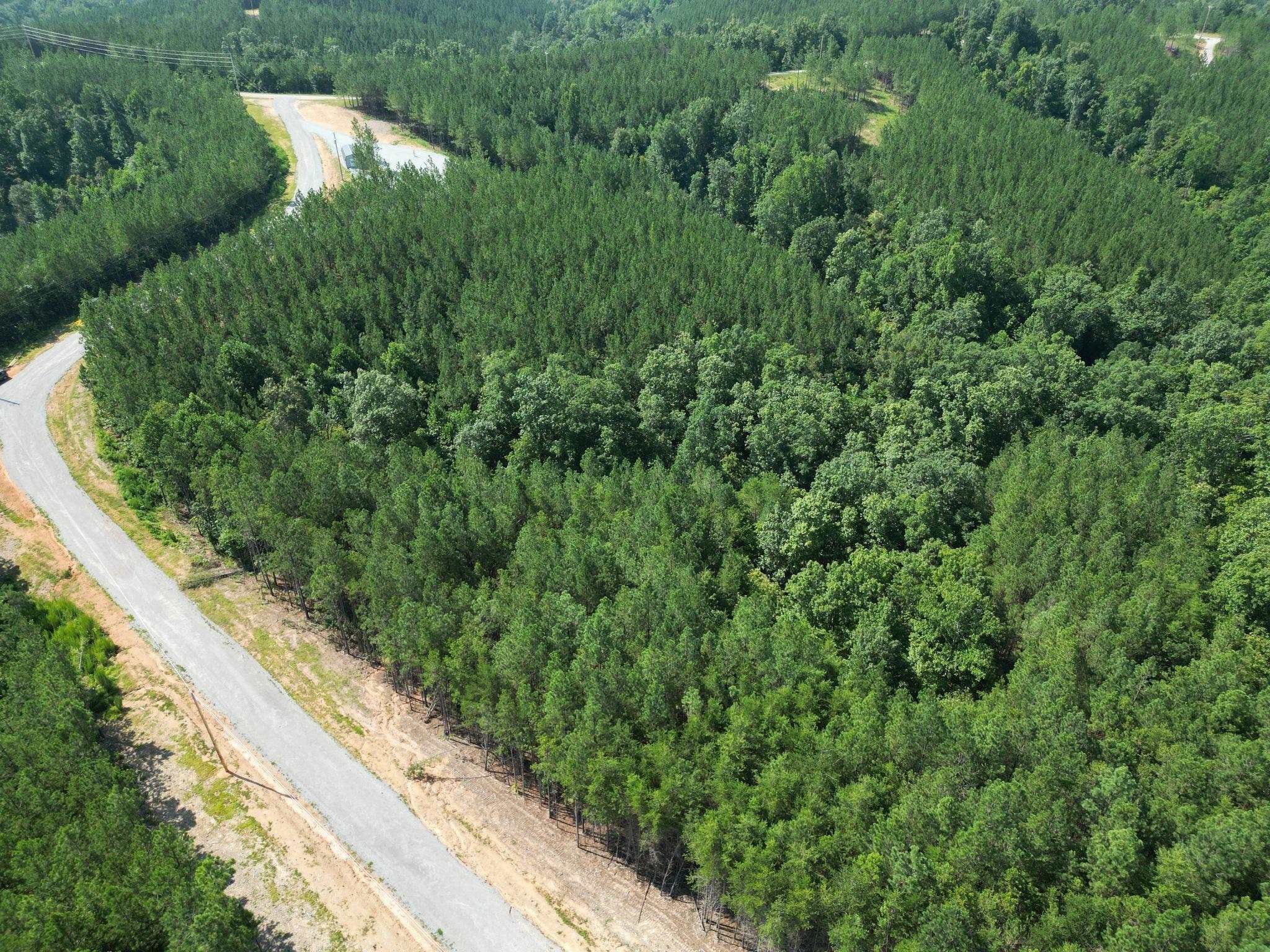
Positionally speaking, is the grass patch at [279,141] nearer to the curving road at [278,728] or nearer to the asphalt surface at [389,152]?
the asphalt surface at [389,152]

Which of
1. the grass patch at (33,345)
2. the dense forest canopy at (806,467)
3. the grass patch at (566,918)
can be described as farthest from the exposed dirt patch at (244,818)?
the grass patch at (33,345)

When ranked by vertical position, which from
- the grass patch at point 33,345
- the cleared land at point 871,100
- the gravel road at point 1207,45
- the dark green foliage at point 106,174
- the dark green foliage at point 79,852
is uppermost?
the gravel road at point 1207,45

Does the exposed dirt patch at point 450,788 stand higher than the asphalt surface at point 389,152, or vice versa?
the asphalt surface at point 389,152

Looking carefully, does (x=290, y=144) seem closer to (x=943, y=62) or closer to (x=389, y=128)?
(x=389, y=128)

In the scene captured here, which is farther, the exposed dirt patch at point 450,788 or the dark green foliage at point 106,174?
the dark green foliage at point 106,174

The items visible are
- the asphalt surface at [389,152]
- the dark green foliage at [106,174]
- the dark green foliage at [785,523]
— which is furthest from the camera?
the asphalt surface at [389,152]

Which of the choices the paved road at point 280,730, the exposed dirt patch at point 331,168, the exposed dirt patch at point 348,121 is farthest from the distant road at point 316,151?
the paved road at point 280,730

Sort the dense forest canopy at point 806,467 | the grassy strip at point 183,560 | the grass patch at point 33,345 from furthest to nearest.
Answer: the grass patch at point 33,345
the grassy strip at point 183,560
the dense forest canopy at point 806,467
